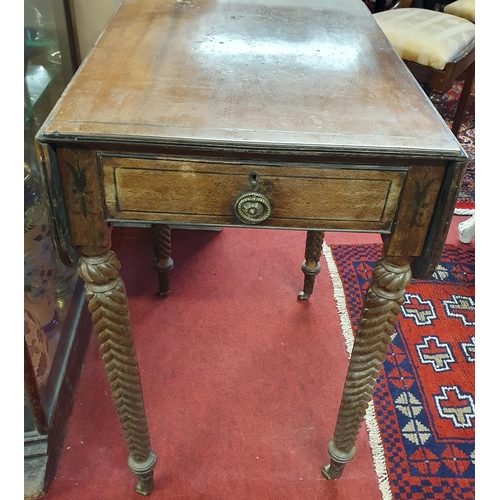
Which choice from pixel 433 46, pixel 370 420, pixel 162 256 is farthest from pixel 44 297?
pixel 433 46

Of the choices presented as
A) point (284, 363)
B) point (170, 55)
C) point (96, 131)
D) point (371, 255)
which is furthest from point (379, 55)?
point (371, 255)

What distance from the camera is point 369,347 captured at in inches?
32.6

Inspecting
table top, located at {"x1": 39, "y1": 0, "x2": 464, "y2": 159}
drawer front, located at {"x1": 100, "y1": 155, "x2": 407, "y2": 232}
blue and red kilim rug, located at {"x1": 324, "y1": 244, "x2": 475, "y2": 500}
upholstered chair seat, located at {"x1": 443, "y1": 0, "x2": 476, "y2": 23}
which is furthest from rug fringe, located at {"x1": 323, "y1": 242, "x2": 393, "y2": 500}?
upholstered chair seat, located at {"x1": 443, "y1": 0, "x2": 476, "y2": 23}

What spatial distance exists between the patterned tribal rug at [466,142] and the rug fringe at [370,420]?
19.2 inches

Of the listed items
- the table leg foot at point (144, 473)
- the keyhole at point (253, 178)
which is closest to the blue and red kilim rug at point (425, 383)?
the table leg foot at point (144, 473)

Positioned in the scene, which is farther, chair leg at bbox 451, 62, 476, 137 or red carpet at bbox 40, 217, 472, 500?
chair leg at bbox 451, 62, 476, 137

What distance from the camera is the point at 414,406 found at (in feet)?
3.94

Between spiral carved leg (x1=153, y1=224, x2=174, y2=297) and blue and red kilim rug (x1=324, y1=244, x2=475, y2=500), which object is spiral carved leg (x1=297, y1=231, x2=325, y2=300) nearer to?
blue and red kilim rug (x1=324, y1=244, x2=475, y2=500)

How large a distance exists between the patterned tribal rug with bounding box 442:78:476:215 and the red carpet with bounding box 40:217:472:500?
69 centimetres

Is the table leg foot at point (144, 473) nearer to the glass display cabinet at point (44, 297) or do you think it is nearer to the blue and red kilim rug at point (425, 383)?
the glass display cabinet at point (44, 297)

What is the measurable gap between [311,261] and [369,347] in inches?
22.2

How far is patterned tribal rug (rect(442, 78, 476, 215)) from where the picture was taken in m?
1.93

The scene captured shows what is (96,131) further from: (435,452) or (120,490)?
(435,452)

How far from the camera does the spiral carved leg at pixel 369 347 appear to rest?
0.75 m
